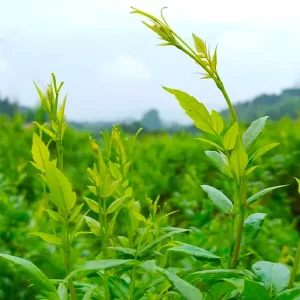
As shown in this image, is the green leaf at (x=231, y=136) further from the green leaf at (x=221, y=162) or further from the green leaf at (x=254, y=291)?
the green leaf at (x=254, y=291)

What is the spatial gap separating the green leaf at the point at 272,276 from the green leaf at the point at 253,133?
120 mm

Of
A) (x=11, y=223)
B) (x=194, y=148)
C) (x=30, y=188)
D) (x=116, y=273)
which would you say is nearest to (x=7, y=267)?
(x=11, y=223)

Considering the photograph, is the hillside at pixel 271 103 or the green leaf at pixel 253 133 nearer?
the green leaf at pixel 253 133

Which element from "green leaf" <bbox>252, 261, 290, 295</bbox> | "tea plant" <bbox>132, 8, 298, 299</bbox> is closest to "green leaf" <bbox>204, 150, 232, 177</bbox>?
"tea plant" <bbox>132, 8, 298, 299</bbox>

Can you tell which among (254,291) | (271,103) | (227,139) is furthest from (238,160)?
(271,103)

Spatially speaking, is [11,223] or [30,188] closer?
[11,223]

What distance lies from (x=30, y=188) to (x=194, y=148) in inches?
36.2

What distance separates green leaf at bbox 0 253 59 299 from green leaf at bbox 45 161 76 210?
0.20 feet

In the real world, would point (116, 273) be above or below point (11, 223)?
above

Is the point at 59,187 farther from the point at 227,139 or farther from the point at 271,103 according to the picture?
the point at 271,103

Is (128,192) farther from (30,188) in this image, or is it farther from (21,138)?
(21,138)

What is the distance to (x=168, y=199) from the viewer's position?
3268mm

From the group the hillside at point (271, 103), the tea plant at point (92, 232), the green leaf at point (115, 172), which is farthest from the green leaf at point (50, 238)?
the hillside at point (271, 103)

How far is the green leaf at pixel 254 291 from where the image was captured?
1.76 ft
